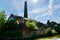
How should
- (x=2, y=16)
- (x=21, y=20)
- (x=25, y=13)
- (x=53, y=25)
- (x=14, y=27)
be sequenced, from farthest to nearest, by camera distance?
(x=53, y=25) < (x=25, y=13) < (x=21, y=20) < (x=2, y=16) < (x=14, y=27)

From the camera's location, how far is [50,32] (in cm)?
6944

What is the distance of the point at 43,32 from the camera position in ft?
230

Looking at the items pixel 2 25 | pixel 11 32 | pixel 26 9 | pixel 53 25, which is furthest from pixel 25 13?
pixel 11 32

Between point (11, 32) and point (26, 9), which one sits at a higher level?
point (26, 9)

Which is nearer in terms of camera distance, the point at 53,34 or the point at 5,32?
the point at 5,32

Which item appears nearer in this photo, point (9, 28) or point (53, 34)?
point (9, 28)

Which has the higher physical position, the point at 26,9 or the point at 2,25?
the point at 26,9

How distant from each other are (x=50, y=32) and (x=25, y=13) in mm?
24681

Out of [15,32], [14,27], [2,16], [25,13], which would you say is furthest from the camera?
[25,13]

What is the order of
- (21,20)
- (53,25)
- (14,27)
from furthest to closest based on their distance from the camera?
(53,25)
(21,20)
(14,27)

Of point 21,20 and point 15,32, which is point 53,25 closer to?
point 21,20

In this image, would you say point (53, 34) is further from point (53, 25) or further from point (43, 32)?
point (53, 25)

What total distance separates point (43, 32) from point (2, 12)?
16.5 meters

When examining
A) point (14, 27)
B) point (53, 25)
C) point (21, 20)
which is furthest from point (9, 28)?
point (53, 25)
